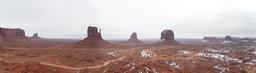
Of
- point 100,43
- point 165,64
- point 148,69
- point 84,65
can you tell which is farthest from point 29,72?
point 100,43

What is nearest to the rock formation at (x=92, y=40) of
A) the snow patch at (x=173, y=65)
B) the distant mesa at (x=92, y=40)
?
the distant mesa at (x=92, y=40)

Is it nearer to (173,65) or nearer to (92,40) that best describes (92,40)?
(92,40)

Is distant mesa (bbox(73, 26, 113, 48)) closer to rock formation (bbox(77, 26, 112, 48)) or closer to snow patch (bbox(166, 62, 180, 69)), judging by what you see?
rock formation (bbox(77, 26, 112, 48))

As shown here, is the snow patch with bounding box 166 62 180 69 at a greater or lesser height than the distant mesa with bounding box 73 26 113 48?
Result: lesser

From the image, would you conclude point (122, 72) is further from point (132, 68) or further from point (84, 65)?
point (84, 65)

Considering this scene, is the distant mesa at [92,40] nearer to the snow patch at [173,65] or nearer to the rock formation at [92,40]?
the rock formation at [92,40]

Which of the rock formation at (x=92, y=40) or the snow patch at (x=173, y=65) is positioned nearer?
the snow patch at (x=173, y=65)

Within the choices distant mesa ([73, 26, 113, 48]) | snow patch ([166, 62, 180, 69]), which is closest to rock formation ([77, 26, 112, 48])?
distant mesa ([73, 26, 113, 48])

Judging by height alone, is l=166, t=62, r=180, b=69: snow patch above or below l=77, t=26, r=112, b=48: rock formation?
below

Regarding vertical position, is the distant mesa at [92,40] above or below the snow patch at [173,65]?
above

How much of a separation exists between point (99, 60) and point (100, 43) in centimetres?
6731

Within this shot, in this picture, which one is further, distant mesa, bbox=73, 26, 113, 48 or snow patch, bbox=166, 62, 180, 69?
distant mesa, bbox=73, 26, 113, 48

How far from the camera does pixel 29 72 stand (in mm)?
86812

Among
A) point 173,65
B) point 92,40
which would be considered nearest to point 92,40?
point 92,40
